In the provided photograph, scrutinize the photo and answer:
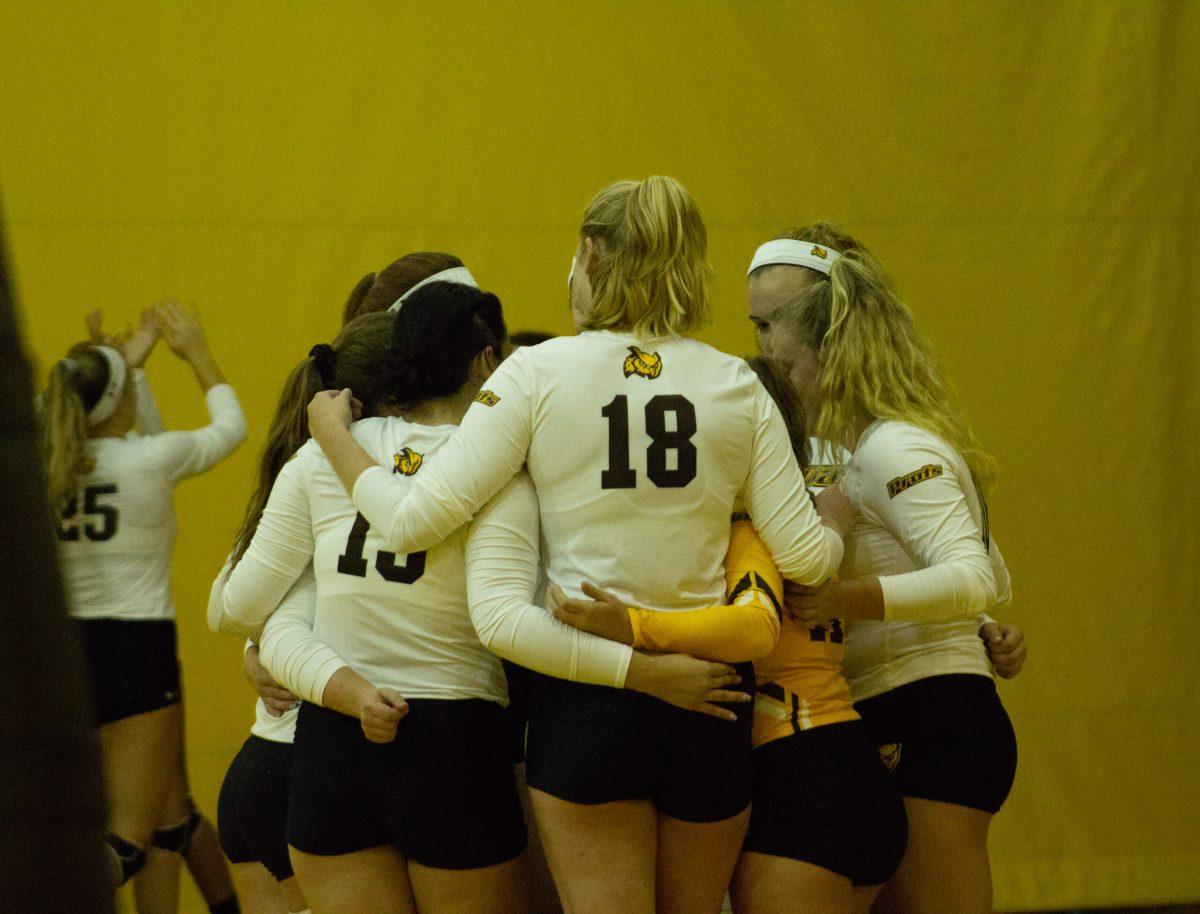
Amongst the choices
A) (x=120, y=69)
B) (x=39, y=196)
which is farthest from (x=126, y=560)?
(x=120, y=69)

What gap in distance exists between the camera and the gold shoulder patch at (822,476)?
2031 mm

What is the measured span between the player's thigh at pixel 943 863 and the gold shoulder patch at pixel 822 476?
53cm

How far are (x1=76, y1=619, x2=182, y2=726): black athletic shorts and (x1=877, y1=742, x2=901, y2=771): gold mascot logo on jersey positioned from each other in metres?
2.02

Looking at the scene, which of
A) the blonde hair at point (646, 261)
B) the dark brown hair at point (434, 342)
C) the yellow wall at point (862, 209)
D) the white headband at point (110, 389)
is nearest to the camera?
the blonde hair at point (646, 261)

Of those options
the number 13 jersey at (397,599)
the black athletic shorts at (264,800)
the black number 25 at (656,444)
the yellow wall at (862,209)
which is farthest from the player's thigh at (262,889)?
the yellow wall at (862,209)

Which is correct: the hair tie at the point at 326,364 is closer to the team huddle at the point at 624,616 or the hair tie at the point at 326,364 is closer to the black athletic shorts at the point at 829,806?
the team huddle at the point at 624,616

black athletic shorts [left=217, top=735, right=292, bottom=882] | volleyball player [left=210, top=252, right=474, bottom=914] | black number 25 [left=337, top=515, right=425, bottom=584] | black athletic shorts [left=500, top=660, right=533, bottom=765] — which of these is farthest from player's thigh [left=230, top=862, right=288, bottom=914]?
black number 25 [left=337, top=515, right=425, bottom=584]

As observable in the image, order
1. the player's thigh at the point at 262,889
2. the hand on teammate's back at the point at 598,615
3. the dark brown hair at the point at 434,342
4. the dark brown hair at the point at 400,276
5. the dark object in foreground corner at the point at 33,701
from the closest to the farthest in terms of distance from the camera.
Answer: the dark object in foreground corner at the point at 33,701, the hand on teammate's back at the point at 598,615, the dark brown hair at the point at 434,342, the player's thigh at the point at 262,889, the dark brown hair at the point at 400,276

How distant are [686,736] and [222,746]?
7.79 feet

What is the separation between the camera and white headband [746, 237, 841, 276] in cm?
236

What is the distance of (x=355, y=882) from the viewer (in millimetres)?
1632

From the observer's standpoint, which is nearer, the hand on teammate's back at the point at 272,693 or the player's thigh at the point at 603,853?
the player's thigh at the point at 603,853

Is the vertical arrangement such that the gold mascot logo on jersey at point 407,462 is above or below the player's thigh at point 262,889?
→ above

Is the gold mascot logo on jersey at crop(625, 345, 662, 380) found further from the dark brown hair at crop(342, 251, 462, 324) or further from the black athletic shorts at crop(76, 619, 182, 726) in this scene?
the black athletic shorts at crop(76, 619, 182, 726)
